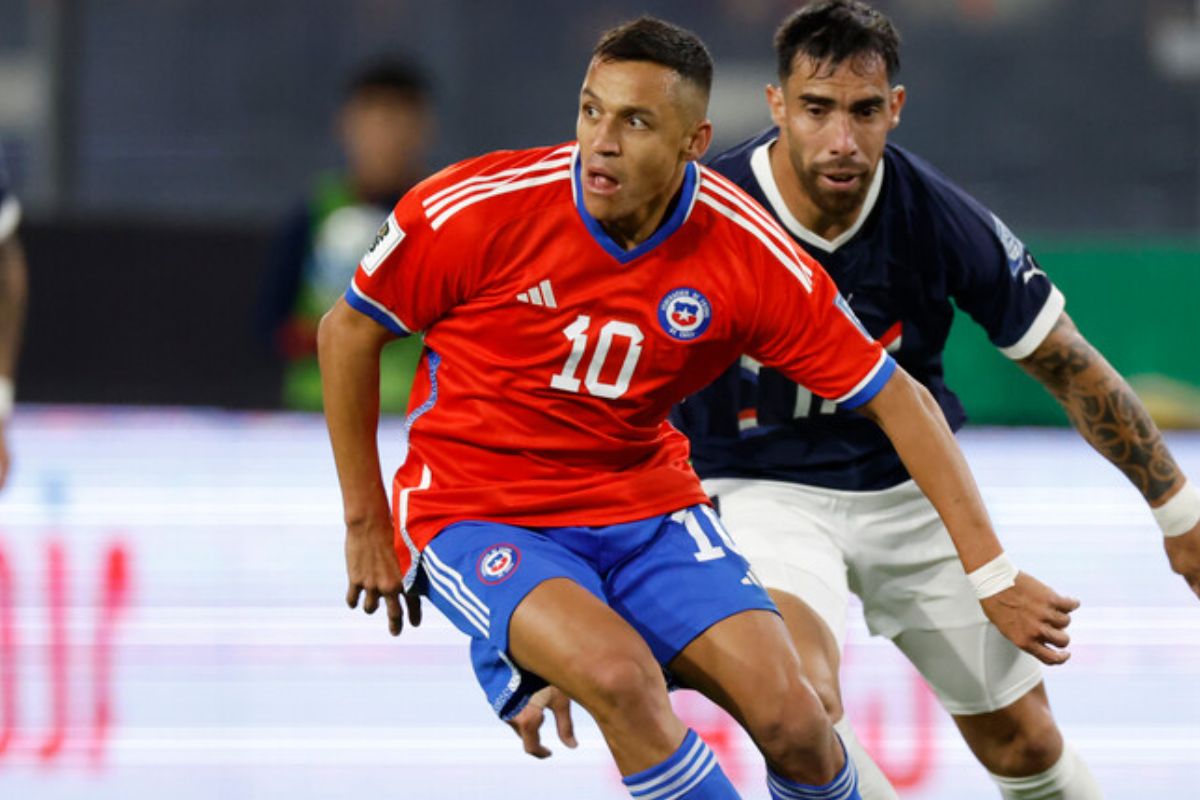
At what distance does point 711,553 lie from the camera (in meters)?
3.46

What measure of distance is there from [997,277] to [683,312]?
82 centimetres

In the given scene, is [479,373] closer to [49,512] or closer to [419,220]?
[419,220]

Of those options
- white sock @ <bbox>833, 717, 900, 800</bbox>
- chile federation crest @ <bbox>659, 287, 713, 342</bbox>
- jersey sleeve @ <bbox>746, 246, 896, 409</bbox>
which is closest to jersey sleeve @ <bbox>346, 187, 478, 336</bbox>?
chile federation crest @ <bbox>659, 287, 713, 342</bbox>

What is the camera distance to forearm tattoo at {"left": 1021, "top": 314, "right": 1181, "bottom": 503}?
3.96 metres

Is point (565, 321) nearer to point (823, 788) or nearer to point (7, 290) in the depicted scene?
point (823, 788)

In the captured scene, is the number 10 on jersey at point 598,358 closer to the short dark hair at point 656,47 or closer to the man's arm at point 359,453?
the man's arm at point 359,453

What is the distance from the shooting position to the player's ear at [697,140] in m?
3.40

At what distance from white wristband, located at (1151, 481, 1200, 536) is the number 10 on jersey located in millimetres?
1183

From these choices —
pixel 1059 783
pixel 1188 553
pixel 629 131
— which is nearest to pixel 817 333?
pixel 629 131

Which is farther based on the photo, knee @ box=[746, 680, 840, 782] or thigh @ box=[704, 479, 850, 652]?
thigh @ box=[704, 479, 850, 652]

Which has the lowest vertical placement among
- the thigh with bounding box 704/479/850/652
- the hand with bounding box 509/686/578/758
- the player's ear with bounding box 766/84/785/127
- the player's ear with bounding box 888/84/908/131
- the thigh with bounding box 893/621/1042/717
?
the thigh with bounding box 893/621/1042/717

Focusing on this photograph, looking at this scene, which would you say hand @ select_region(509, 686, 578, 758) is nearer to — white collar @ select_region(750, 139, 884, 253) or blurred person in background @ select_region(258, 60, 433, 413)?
white collar @ select_region(750, 139, 884, 253)

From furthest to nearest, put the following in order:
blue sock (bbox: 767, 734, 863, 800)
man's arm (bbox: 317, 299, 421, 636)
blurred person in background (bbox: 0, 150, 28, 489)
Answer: blurred person in background (bbox: 0, 150, 28, 489)
man's arm (bbox: 317, 299, 421, 636)
blue sock (bbox: 767, 734, 863, 800)

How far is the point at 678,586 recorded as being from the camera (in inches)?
134
